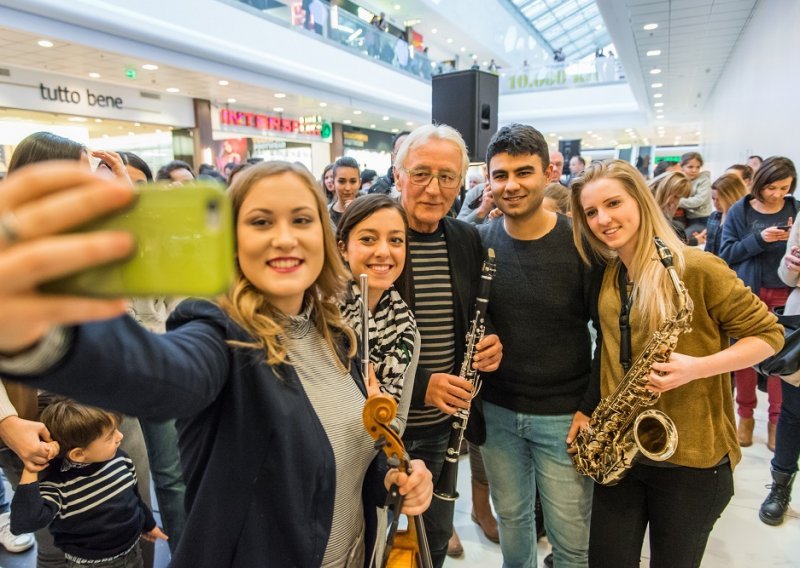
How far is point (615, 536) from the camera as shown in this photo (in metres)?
1.74

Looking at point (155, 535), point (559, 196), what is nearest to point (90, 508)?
point (155, 535)

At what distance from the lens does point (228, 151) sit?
40.5 feet

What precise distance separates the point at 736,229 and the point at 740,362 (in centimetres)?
277

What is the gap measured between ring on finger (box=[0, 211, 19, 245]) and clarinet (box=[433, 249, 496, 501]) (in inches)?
62.2

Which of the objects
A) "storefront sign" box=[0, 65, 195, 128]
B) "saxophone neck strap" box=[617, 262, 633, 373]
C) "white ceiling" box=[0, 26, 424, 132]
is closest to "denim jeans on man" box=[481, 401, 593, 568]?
"saxophone neck strap" box=[617, 262, 633, 373]

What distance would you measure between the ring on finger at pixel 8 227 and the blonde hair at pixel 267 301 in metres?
0.57

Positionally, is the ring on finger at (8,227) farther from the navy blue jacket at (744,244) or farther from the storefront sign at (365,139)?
the storefront sign at (365,139)

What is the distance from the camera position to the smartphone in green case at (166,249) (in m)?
0.41

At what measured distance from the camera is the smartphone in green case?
406 millimetres

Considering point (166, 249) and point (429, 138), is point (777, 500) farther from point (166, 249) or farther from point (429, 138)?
point (166, 249)

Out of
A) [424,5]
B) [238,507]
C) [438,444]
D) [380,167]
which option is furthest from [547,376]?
[424,5]

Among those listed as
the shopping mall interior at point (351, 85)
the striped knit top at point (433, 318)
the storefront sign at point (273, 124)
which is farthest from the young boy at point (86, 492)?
→ the storefront sign at point (273, 124)

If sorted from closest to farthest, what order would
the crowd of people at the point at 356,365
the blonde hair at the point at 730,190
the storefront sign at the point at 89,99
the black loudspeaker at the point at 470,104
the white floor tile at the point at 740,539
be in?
1. the crowd of people at the point at 356,365
2. the white floor tile at the point at 740,539
3. the black loudspeaker at the point at 470,104
4. the blonde hair at the point at 730,190
5. the storefront sign at the point at 89,99

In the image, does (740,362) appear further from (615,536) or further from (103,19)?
(103,19)
